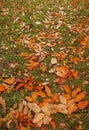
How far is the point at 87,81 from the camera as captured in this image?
4160mm

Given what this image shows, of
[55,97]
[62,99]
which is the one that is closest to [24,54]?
[55,97]

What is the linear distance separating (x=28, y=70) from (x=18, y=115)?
1256 millimetres

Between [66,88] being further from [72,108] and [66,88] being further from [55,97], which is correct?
[72,108]

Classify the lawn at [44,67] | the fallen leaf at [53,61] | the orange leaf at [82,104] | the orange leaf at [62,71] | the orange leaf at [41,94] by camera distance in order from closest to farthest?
the lawn at [44,67] < the orange leaf at [82,104] < the orange leaf at [41,94] < the orange leaf at [62,71] < the fallen leaf at [53,61]

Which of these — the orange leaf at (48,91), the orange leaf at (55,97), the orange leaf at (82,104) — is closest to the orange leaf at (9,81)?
the orange leaf at (48,91)

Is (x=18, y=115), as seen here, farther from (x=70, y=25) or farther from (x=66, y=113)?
(x=70, y=25)

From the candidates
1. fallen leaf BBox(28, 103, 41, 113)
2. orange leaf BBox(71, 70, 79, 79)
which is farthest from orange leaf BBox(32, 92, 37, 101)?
orange leaf BBox(71, 70, 79, 79)

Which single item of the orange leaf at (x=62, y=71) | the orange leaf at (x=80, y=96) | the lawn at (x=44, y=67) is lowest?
the lawn at (x=44, y=67)

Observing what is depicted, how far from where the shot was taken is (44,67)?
15.0 feet

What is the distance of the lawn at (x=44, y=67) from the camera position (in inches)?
138

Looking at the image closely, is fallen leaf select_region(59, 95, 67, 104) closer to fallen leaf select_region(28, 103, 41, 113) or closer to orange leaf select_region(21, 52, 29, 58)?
fallen leaf select_region(28, 103, 41, 113)

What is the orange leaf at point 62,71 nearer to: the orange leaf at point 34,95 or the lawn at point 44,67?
the lawn at point 44,67

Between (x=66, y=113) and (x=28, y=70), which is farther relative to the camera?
(x=28, y=70)

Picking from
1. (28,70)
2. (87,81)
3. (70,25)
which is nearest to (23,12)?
(70,25)
